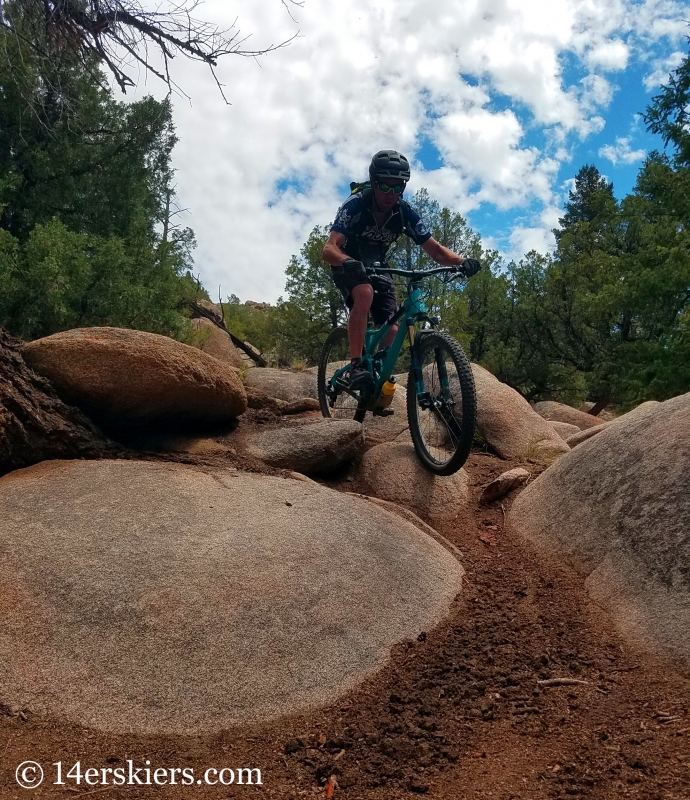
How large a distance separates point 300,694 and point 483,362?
59.3 ft

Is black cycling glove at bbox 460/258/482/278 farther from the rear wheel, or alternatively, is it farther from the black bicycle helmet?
the rear wheel

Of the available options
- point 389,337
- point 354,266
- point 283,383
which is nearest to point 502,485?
point 389,337

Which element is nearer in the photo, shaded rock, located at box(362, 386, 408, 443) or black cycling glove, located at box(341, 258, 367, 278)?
black cycling glove, located at box(341, 258, 367, 278)

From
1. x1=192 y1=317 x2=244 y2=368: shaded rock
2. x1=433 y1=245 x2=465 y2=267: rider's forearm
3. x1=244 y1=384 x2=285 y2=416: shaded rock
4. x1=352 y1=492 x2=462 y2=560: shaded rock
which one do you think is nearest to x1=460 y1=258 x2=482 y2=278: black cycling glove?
x1=433 y1=245 x2=465 y2=267: rider's forearm

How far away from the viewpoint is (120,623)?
314cm

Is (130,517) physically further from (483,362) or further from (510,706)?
(483,362)

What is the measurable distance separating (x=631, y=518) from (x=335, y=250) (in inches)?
128

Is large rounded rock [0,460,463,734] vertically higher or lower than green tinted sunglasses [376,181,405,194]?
lower

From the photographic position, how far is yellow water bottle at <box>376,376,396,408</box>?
6.14 m

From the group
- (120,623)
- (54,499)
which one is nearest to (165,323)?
(54,499)

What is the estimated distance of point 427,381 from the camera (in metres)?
5.82

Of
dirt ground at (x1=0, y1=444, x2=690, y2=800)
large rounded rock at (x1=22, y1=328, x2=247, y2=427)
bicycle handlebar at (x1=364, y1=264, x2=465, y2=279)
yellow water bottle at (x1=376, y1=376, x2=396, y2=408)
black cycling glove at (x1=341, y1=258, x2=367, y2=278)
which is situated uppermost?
bicycle handlebar at (x1=364, y1=264, x2=465, y2=279)

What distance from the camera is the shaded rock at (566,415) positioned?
46.8 ft

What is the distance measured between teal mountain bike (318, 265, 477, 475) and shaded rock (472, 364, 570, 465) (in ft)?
3.54
